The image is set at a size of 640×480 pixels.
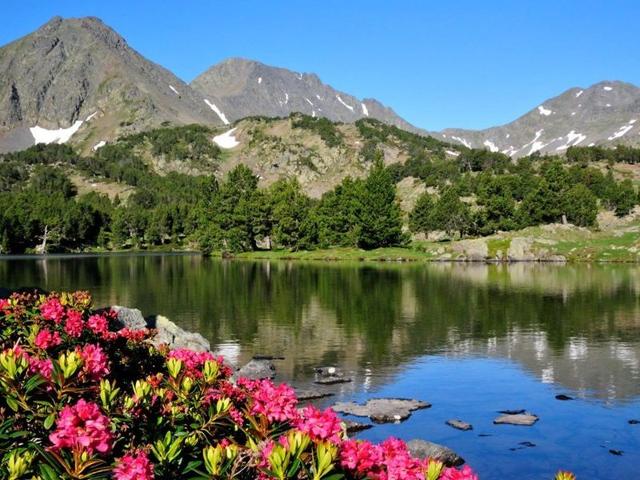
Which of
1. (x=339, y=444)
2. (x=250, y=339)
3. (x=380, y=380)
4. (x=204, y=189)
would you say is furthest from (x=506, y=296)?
(x=204, y=189)

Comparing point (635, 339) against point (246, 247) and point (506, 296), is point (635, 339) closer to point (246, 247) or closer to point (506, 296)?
point (506, 296)

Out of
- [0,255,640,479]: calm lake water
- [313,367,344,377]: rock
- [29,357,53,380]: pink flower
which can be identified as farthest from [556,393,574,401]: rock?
[29,357,53,380]: pink flower

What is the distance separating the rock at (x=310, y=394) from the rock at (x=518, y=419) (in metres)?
8.09

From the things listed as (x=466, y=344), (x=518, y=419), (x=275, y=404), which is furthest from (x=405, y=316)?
(x=275, y=404)

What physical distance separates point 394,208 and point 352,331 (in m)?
107

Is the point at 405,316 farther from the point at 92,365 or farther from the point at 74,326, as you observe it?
the point at 92,365

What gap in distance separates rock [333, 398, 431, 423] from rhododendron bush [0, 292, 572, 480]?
1598 cm

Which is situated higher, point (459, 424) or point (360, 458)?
point (360, 458)

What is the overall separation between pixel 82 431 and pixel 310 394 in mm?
23210

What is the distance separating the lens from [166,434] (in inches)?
308

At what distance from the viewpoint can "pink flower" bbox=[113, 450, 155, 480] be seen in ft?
21.9

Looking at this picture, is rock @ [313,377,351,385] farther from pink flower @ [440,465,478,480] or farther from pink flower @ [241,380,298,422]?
pink flower @ [440,465,478,480]

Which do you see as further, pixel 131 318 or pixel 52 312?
pixel 131 318

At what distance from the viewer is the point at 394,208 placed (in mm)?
152250
